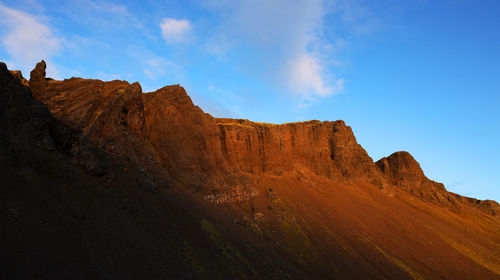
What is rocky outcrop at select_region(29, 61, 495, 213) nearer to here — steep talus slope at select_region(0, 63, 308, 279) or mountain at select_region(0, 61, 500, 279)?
mountain at select_region(0, 61, 500, 279)

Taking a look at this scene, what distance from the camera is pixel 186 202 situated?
29.3m

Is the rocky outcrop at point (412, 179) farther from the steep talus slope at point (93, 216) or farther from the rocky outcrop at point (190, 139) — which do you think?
the steep talus slope at point (93, 216)

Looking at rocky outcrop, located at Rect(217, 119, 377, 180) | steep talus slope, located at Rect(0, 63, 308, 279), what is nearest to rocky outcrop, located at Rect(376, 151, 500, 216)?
rocky outcrop, located at Rect(217, 119, 377, 180)

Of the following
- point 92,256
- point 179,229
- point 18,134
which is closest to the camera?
point 92,256

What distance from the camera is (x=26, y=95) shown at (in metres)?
22.2

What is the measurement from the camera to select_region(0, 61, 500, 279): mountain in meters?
18.4

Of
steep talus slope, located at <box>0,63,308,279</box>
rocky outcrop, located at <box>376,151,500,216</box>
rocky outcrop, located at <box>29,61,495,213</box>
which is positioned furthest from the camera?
rocky outcrop, located at <box>376,151,500,216</box>

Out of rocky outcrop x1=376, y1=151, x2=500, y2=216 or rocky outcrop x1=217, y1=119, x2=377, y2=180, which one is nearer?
rocky outcrop x1=217, y1=119, x2=377, y2=180

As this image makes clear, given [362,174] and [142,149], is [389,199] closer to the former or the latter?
[362,174]

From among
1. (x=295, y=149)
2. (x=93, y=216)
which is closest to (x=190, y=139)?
(x=93, y=216)

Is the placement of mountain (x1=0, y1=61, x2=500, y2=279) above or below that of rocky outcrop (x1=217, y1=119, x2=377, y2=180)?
below

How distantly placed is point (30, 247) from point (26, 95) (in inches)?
455

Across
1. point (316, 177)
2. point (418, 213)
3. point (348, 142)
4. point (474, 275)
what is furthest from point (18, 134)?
Answer: point (418, 213)

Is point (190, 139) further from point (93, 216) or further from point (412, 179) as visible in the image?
point (412, 179)
